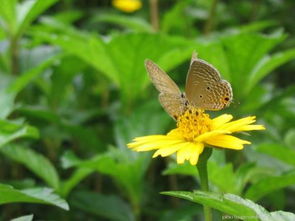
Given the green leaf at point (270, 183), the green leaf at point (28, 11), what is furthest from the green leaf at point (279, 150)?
the green leaf at point (28, 11)

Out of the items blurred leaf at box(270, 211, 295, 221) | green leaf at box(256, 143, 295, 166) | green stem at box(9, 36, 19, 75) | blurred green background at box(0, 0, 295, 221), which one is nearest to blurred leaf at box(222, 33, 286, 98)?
blurred green background at box(0, 0, 295, 221)

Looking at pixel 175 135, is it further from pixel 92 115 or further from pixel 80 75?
pixel 80 75

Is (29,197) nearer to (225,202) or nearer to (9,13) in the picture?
(225,202)

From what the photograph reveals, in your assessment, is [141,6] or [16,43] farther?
[141,6]

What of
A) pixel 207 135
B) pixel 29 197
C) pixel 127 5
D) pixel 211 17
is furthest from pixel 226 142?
pixel 127 5

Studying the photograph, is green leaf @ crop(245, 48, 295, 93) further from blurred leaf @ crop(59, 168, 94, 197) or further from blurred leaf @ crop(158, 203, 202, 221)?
blurred leaf @ crop(59, 168, 94, 197)

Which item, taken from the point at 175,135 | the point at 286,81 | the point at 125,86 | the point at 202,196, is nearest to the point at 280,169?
the point at 125,86
